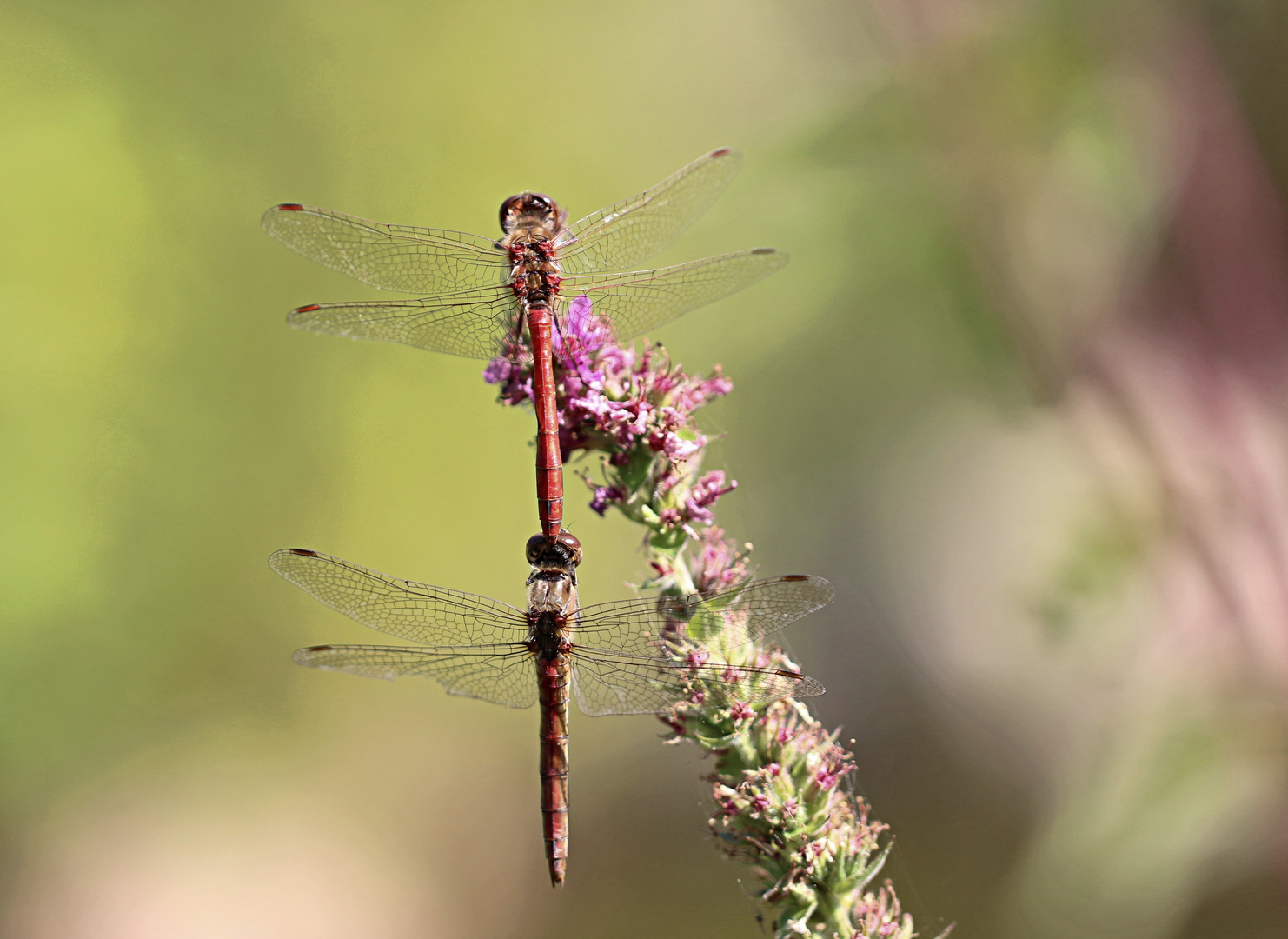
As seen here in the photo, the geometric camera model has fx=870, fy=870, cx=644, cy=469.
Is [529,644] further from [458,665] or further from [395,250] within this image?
[395,250]

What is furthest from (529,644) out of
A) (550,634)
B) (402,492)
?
(402,492)

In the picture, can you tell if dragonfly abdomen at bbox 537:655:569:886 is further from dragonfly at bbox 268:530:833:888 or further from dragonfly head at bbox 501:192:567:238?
dragonfly head at bbox 501:192:567:238

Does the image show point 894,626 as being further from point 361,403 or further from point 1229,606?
point 361,403

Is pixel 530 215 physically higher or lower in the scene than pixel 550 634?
higher

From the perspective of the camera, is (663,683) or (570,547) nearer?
(663,683)

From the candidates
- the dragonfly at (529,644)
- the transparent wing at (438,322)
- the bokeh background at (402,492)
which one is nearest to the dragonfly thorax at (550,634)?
the dragonfly at (529,644)

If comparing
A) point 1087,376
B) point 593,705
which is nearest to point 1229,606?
point 1087,376

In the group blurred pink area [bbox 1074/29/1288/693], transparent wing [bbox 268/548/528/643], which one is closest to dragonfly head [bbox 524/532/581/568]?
transparent wing [bbox 268/548/528/643]
